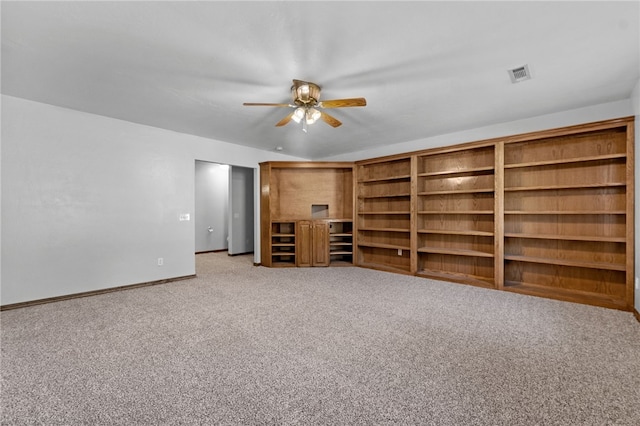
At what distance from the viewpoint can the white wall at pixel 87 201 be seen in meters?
3.30

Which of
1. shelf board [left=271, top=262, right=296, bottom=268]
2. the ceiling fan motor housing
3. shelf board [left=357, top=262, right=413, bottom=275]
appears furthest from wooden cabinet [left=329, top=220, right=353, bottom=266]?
the ceiling fan motor housing

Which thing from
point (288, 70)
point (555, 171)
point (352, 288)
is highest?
point (288, 70)

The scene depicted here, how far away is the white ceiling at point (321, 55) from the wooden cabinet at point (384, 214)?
1.77m

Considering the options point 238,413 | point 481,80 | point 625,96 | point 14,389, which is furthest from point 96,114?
point 625,96

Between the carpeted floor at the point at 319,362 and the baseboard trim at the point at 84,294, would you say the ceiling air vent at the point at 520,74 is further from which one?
the baseboard trim at the point at 84,294

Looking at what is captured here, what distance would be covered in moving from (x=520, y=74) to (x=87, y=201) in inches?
212

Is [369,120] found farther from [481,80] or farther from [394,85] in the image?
[481,80]

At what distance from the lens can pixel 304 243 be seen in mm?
5777

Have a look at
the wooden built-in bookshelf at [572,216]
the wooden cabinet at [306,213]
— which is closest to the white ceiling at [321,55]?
the wooden built-in bookshelf at [572,216]

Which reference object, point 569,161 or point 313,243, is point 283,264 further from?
point 569,161

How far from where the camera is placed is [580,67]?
8.66 ft

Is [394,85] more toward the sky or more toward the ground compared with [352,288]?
more toward the sky

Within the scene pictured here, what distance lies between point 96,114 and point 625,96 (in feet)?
22.1

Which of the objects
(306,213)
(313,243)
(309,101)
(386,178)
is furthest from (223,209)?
(309,101)
